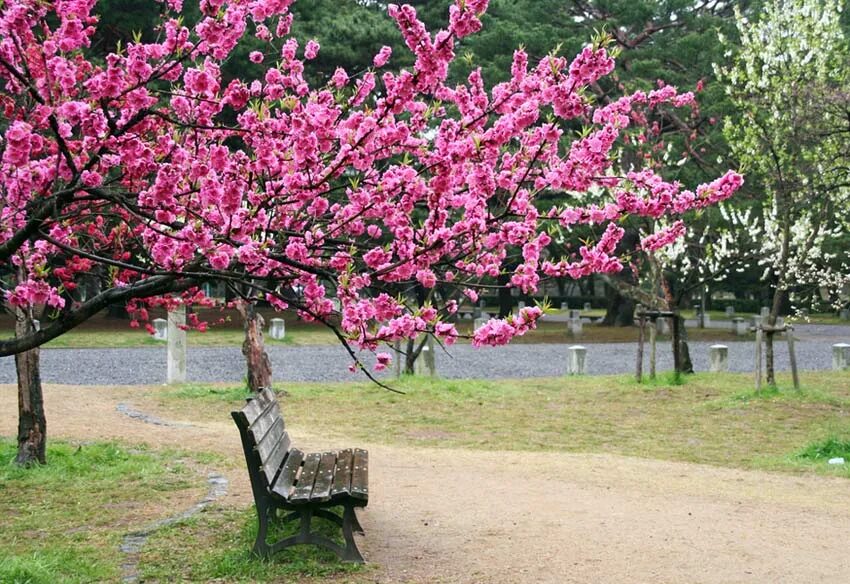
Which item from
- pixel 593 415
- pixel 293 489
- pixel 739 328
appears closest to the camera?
pixel 293 489

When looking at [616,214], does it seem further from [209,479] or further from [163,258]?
[209,479]

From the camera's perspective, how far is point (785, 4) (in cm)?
1628

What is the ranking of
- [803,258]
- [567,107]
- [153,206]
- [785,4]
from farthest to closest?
[803,258], [785,4], [567,107], [153,206]

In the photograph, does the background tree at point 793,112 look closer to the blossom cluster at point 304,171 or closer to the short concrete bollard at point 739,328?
the blossom cluster at point 304,171

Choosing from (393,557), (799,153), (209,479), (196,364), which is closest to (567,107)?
(393,557)

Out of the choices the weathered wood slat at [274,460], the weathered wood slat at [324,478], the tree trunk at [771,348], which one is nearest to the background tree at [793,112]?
the tree trunk at [771,348]

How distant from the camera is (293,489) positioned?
6.41 meters

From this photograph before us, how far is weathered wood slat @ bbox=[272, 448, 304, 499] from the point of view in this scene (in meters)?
6.22

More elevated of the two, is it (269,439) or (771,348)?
(771,348)

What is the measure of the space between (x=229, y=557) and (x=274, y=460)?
78cm

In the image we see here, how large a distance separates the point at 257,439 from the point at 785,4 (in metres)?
13.6

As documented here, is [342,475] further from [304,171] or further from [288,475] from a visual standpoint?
[304,171]

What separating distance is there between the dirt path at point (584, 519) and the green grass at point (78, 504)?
2.37 ft

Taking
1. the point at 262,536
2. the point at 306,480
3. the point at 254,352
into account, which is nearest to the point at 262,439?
the point at 306,480
